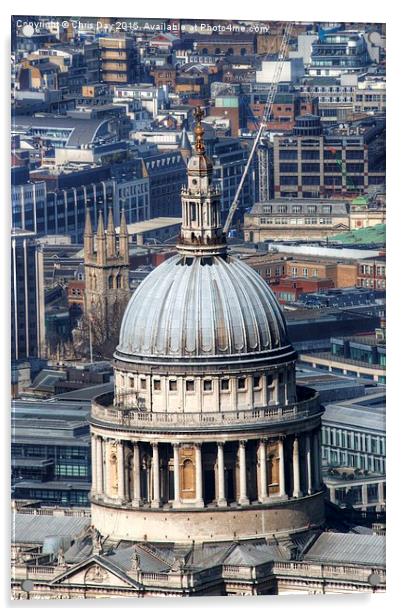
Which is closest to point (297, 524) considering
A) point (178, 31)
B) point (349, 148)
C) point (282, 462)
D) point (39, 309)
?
point (282, 462)

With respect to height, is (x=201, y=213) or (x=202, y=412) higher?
(x=201, y=213)

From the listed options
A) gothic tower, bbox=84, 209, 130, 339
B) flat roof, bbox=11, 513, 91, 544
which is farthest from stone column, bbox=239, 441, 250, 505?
gothic tower, bbox=84, 209, 130, 339

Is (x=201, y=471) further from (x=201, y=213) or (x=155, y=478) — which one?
(x=201, y=213)

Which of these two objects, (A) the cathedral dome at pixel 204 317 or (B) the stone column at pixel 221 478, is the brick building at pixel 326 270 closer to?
(A) the cathedral dome at pixel 204 317

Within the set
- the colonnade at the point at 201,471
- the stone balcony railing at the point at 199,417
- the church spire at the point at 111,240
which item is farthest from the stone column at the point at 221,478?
the church spire at the point at 111,240

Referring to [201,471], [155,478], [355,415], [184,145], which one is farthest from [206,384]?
[184,145]

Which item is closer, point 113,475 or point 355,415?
point 113,475

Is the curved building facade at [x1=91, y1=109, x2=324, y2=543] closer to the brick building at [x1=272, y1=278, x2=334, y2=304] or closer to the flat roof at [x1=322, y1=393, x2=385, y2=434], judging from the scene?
the flat roof at [x1=322, y1=393, x2=385, y2=434]
